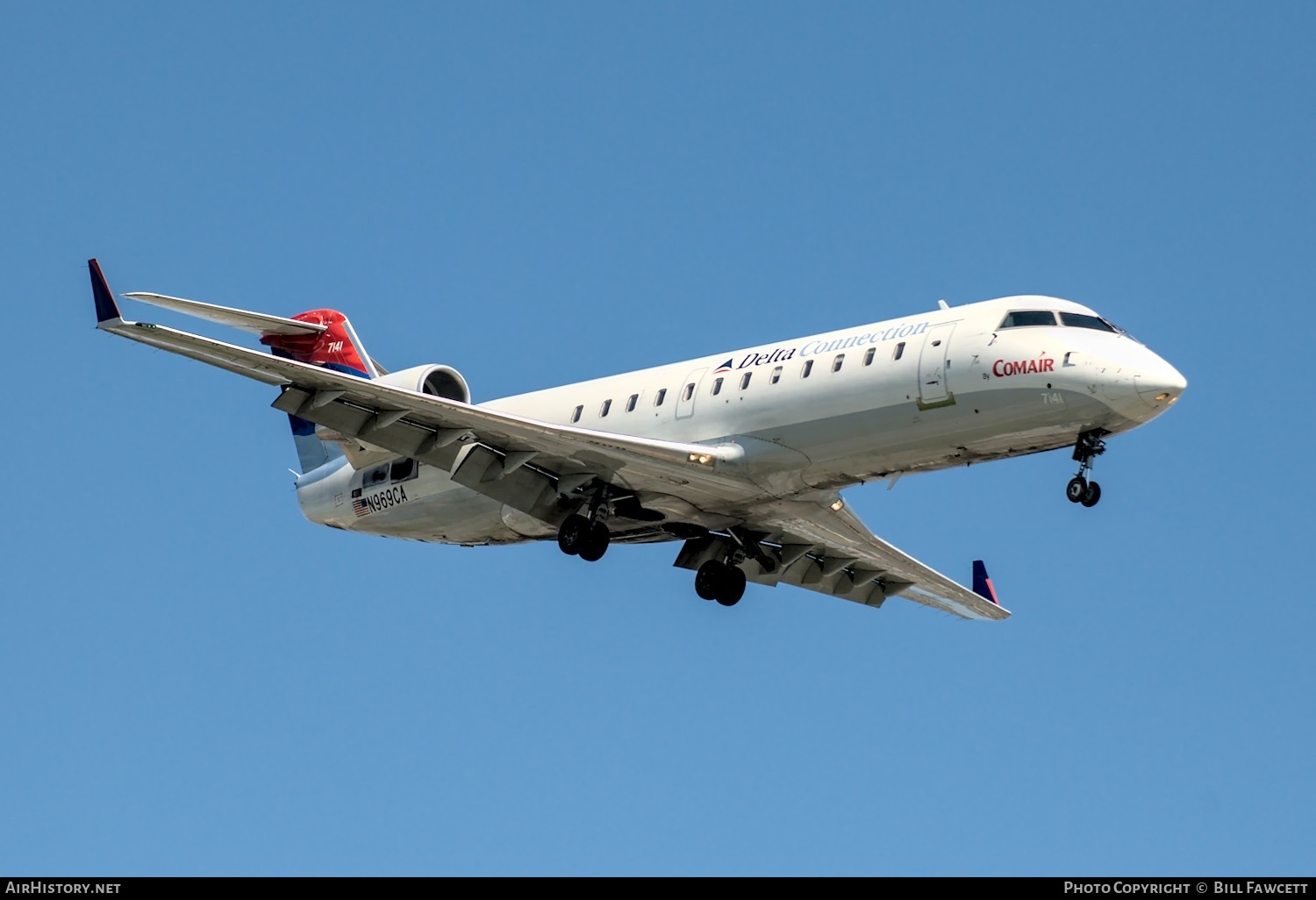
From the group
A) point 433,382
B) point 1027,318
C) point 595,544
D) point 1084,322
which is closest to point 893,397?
point 1027,318

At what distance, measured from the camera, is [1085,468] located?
28141mm

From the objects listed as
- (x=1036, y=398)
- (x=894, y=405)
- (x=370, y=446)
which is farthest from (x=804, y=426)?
(x=370, y=446)

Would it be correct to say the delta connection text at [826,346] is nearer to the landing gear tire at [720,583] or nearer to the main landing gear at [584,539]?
the main landing gear at [584,539]

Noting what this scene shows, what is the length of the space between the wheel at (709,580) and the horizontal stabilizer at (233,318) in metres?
8.37

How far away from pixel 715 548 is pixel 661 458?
4213 mm

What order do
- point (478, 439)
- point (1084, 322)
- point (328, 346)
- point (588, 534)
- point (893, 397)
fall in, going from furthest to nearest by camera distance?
point (328, 346), point (588, 534), point (478, 439), point (893, 397), point (1084, 322)

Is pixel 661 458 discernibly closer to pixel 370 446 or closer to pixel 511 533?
pixel 511 533

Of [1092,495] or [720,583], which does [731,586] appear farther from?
[1092,495]

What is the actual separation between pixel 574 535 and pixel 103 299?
8081mm

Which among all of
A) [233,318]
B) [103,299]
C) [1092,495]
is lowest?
[1092,495]

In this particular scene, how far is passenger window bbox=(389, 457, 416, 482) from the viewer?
3409 centimetres

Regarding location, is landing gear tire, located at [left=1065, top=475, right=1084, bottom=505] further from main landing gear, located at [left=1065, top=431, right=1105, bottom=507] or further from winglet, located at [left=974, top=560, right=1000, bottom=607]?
winglet, located at [left=974, top=560, right=1000, bottom=607]

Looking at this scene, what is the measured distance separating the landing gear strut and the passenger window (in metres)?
3.90

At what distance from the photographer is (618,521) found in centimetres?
3225
